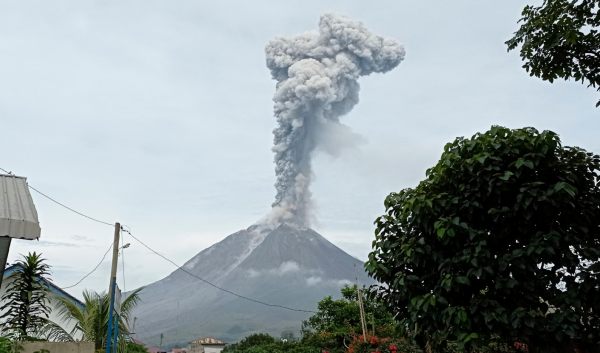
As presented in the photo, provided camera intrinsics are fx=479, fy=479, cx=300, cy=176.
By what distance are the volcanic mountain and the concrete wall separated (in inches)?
3716

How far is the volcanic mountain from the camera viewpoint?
364ft

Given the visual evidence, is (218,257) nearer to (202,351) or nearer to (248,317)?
(248,317)

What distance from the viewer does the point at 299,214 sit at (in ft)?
357

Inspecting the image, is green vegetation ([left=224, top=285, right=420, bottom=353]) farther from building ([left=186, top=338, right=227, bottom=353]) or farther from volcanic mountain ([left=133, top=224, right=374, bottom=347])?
volcanic mountain ([left=133, top=224, right=374, bottom=347])

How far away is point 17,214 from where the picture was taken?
395 cm

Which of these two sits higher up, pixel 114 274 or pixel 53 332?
pixel 114 274

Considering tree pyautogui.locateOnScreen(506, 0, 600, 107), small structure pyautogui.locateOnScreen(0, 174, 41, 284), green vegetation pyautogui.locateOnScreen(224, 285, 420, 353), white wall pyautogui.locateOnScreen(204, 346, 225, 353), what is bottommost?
white wall pyautogui.locateOnScreen(204, 346, 225, 353)

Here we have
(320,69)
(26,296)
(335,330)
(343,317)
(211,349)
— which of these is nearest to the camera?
(26,296)

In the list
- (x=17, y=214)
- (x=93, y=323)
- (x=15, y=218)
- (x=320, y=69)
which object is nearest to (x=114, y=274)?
(x=93, y=323)

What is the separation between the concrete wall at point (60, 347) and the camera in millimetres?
7840

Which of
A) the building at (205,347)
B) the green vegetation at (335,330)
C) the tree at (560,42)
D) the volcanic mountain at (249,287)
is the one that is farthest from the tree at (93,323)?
the volcanic mountain at (249,287)

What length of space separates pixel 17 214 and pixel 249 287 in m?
124

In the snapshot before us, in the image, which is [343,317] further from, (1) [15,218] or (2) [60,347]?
(1) [15,218]

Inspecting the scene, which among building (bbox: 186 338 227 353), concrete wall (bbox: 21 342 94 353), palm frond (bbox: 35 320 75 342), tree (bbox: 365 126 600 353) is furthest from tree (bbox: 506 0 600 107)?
building (bbox: 186 338 227 353)
